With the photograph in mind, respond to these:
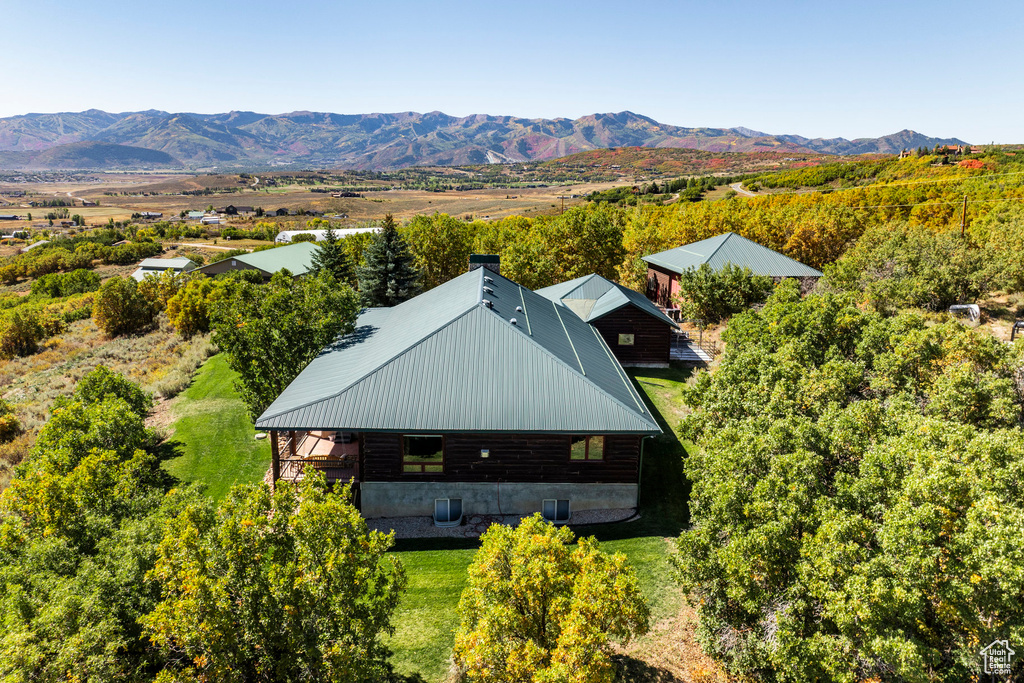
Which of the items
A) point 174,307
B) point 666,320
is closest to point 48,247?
point 174,307

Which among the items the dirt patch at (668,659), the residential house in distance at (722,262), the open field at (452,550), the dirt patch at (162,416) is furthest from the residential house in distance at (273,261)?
the dirt patch at (668,659)

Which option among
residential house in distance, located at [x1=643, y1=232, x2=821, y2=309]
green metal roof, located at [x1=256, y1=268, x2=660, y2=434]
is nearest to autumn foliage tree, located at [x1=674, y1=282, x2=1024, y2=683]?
green metal roof, located at [x1=256, y1=268, x2=660, y2=434]

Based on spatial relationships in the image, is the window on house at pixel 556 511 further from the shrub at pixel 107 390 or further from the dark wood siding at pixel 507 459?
the shrub at pixel 107 390

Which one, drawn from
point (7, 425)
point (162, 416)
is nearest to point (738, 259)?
point (162, 416)

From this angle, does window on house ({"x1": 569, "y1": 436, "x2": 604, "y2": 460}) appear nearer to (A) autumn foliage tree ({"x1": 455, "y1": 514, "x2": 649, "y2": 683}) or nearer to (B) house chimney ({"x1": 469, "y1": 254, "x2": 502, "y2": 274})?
(A) autumn foliage tree ({"x1": 455, "y1": 514, "x2": 649, "y2": 683})

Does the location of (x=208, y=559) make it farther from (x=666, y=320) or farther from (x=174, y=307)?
(x=174, y=307)

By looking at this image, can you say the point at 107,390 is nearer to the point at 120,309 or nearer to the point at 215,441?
the point at 215,441

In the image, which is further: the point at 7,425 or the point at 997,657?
the point at 7,425
